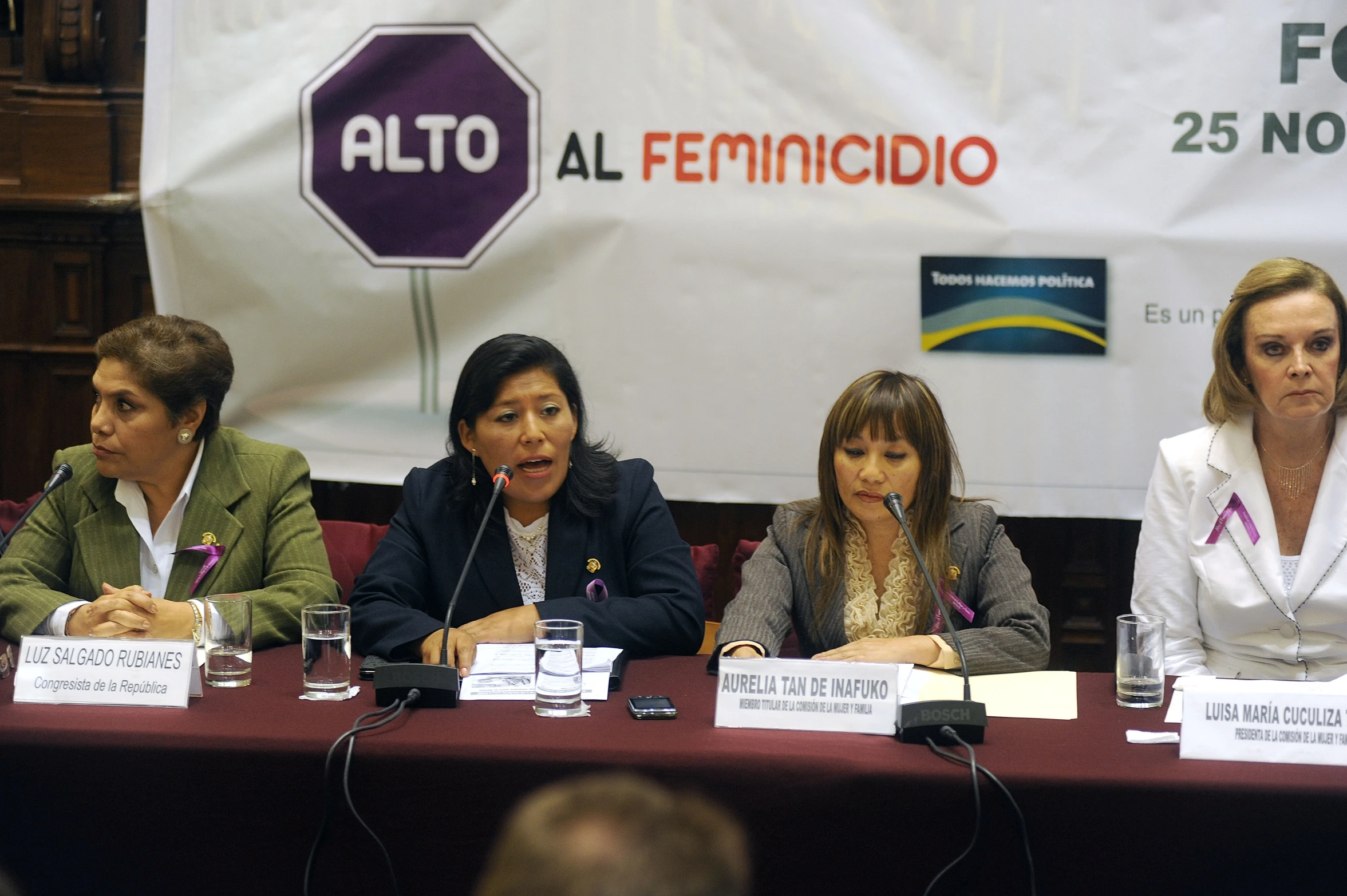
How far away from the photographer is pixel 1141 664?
1.82m

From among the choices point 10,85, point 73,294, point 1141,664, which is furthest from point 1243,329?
point 10,85

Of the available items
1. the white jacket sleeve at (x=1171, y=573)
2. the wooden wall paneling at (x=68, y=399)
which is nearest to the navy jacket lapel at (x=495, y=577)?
the white jacket sleeve at (x=1171, y=573)

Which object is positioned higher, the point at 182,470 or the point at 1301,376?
the point at 1301,376

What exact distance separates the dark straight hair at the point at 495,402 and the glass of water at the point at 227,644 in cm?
56

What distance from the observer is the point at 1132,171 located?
2918 millimetres

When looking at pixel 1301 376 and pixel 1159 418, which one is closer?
pixel 1301 376

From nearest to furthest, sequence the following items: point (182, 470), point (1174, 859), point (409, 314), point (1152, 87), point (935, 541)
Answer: point (1174, 859) < point (935, 541) < point (182, 470) < point (1152, 87) < point (409, 314)

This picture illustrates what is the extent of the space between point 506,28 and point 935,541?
5.39 ft

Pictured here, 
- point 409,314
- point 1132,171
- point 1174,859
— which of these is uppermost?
point 1132,171

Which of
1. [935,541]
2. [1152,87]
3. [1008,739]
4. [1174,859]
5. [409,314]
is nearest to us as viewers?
[1174,859]

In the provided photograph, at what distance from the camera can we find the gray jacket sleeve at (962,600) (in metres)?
2.06

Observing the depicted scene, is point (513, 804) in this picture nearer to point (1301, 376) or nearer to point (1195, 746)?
point (1195, 746)

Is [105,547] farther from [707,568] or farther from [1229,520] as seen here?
[1229,520]

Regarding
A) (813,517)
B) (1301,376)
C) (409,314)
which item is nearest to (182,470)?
(409,314)
